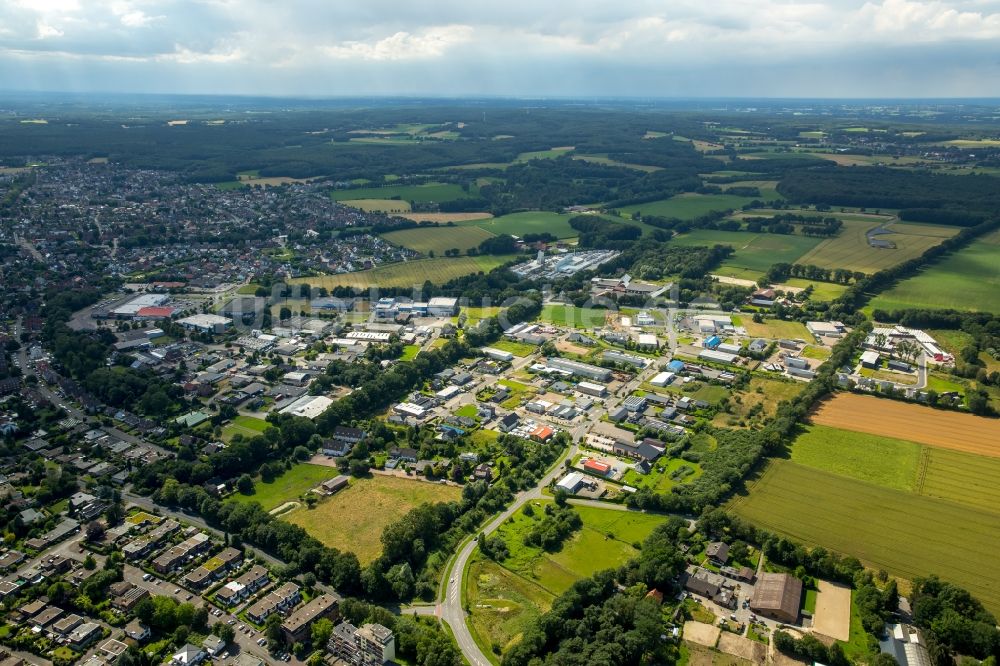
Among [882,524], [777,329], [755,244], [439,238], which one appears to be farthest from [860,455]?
[439,238]

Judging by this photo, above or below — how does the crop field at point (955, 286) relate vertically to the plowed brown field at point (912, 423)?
above

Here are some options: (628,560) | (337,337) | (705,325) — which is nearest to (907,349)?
(705,325)

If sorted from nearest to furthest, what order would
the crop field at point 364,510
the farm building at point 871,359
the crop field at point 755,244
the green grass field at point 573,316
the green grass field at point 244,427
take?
the crop field at point 364,510 < the green grass field at point 244,427 < the farm building at point 871,359 < the green grass field at point 573,316 < the crop field at point 755,244

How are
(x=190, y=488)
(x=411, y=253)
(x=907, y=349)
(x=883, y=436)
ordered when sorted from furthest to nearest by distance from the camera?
(x=411, y=253), (x=907, y=349), (x=883, y=436), (x=190, y=488)

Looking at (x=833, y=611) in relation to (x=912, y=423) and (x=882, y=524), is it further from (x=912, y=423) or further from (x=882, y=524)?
(x=912, y=423)

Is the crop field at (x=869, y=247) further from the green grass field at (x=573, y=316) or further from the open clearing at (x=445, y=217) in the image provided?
the open clearing at (x=445, y=217)

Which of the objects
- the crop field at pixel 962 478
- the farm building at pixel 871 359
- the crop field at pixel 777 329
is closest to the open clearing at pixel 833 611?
the crop field at pixel 962 478

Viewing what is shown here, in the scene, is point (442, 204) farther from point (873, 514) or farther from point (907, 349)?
point (873, 514)

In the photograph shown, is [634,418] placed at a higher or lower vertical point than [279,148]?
lower
